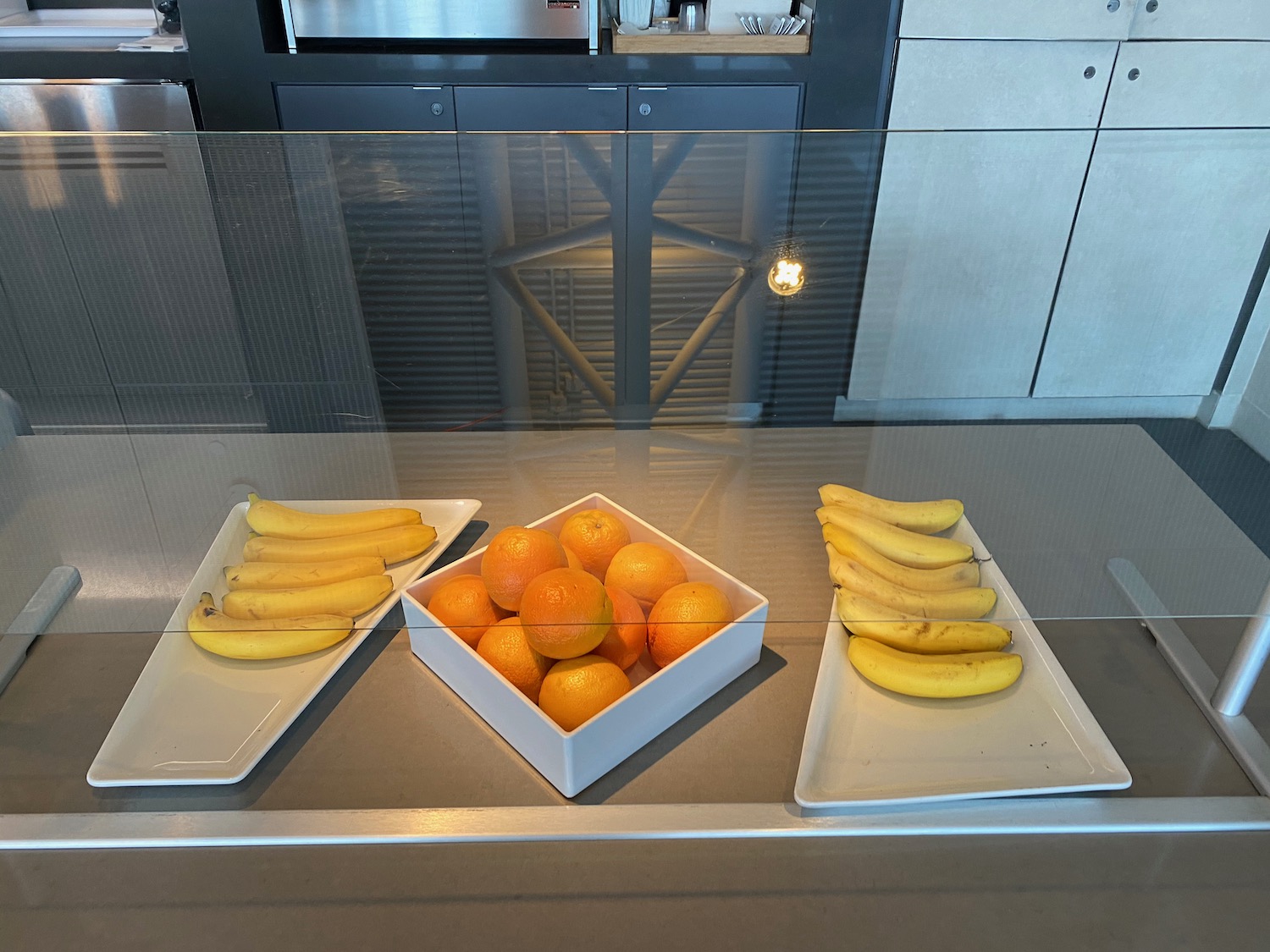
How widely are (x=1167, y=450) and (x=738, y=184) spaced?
448 millimetres

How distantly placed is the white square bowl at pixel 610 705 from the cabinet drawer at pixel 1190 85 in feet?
6.75

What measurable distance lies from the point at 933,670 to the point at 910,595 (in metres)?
0.08

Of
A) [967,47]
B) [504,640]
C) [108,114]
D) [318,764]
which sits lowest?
[318,764]

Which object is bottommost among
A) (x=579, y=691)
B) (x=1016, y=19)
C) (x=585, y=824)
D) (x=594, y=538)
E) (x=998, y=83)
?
(x=585, y=824)

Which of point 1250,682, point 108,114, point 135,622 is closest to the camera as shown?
point 135,622

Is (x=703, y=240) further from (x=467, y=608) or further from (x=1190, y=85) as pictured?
(x=1190, y=85)

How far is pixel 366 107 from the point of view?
2160 mm

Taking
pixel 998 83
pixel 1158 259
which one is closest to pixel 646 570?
pixel 1158 259

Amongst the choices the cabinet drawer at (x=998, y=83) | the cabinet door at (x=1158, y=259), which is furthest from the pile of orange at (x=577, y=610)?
the cabinet drawer at (x=998, y=83)

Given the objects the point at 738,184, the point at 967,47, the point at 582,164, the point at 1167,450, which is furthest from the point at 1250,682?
the point at 967,47

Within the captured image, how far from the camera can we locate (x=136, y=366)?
2.57 ft

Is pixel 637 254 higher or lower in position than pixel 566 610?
higher

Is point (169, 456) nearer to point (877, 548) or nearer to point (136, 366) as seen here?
point (136, 366)

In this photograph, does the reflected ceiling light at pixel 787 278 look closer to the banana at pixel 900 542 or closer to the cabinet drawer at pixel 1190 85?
the banana at pixel 900 542
